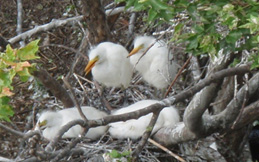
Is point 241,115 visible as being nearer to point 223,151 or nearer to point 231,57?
point 231,57

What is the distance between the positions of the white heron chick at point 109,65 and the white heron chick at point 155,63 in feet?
0.30

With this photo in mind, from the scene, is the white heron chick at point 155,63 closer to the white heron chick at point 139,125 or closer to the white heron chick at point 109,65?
the white heron chick at point 109,65

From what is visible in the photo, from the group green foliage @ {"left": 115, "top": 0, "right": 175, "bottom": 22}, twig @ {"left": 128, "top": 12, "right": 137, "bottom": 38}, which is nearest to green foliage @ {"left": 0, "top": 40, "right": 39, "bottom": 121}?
green foliage @ {"left": 115, "top": 0, "right": 175, "bottom": 22}

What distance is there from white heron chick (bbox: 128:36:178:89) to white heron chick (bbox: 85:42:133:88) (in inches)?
3.6

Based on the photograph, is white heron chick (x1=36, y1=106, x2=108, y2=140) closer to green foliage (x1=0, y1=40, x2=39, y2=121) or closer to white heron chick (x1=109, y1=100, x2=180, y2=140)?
white heron chick (x1=109, y1=100, x2=180, y2=140)

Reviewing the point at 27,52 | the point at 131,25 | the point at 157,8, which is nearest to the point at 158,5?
the point at 157,8

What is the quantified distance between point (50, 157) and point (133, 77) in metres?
2.26

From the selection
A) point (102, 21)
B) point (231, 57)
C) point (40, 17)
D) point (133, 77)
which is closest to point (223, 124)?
point (231, 57)

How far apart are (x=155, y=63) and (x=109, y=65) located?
1.12 ft

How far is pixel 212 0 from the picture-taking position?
204 cm

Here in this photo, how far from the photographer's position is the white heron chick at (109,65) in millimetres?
3877

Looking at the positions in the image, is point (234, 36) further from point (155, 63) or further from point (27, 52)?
point (155, 63)

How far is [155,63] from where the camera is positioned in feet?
12.8

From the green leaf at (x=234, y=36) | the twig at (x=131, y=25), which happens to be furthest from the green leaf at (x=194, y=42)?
→ the twig at (x=131, y=25)
